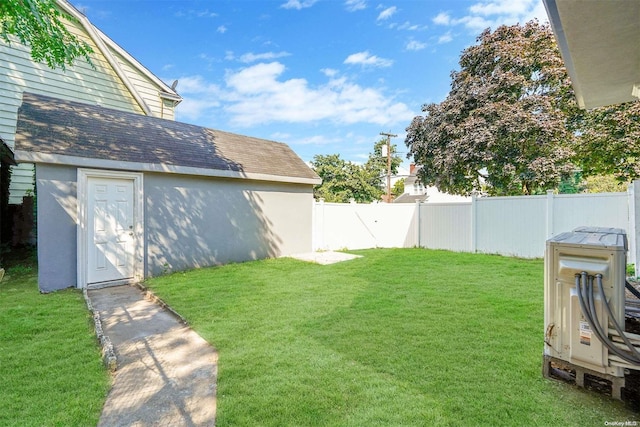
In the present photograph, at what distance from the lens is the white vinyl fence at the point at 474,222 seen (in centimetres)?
770

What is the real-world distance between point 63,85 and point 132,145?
16.2 ft

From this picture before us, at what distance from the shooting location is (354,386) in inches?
99.0

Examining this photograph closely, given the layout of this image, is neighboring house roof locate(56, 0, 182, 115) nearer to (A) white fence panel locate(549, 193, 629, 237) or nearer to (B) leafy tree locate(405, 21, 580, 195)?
(B) leafy tree locate(405, 21, 580, 195)

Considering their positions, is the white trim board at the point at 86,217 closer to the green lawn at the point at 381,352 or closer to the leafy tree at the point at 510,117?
the green lawn at the point at 381,352

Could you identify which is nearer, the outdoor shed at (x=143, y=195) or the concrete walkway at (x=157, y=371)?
the concrete walkway at (x=157, y=371)

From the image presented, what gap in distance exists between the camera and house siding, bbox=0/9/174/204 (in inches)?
328

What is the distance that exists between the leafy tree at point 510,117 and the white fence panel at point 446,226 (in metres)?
1.72

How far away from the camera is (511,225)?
29.6 ft

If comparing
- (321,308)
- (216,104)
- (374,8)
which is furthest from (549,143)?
(216,104)

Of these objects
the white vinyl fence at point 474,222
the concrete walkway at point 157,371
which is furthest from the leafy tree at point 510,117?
the concrete walkway at point 157,371

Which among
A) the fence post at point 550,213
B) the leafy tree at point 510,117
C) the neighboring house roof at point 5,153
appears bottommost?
the fence post at point 550,213

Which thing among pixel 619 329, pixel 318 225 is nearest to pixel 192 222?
pixel 318 225

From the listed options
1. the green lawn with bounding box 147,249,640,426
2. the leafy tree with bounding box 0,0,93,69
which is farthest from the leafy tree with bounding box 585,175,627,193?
the leafy tree with bounding box 0,0,93,69

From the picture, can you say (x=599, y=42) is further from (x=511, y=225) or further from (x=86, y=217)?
(x=86, y=217)
